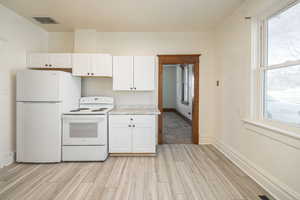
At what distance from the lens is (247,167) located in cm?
261

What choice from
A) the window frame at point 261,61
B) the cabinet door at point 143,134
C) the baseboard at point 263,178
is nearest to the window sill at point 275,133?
the window frame at point 261,61

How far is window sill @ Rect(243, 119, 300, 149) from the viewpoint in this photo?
1.76 metres

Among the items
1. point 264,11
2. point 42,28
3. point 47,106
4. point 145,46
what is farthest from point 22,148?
point 264,11

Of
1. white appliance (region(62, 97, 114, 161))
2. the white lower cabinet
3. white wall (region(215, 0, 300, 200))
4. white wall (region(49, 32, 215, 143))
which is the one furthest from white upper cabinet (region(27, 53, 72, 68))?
white wall (region(215, 0, 300, 200))

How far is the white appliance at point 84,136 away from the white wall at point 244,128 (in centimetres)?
236

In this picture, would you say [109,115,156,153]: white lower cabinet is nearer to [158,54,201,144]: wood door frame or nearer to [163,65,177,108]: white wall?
[158,54,201,144]: wood door frame

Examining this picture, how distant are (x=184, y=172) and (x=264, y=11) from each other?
2567mm

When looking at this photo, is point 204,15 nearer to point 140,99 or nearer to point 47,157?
point 140,99

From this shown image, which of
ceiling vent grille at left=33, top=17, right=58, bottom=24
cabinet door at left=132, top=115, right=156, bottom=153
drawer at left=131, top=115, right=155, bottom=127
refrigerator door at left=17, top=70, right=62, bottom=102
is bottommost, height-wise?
cabinet door at left=132, top=115, right=156, bottom=153

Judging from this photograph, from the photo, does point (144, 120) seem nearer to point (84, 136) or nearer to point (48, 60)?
point (84, 136)

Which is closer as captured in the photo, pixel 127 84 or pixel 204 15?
pixel 204 15

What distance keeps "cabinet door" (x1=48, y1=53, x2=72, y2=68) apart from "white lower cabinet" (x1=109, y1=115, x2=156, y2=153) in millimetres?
1411

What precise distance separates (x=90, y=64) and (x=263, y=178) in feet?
11.2

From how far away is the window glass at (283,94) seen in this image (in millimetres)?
1890
